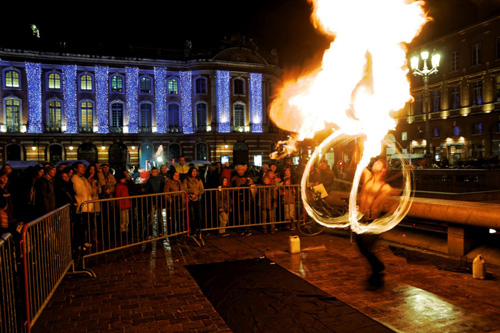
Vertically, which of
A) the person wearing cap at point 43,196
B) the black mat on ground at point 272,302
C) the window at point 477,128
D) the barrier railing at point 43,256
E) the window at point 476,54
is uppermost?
the window at point 476,54

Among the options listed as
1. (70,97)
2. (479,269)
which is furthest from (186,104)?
(479,269)

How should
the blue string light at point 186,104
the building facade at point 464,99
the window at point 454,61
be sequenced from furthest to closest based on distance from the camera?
the blue string light at point 186,104, the window at point 454,61, the building facade at point 464,99

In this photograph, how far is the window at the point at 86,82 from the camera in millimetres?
44463

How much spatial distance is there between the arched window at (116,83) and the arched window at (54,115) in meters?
6.00

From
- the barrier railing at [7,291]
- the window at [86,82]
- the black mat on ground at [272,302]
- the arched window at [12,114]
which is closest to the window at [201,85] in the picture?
the window at [86,82]

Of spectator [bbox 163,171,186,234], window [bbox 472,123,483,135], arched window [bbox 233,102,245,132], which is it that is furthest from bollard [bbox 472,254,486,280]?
arched window [bbox 233,102,245,132]

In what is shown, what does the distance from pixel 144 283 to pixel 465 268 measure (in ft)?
18.4

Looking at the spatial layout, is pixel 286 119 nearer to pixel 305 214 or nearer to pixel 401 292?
pixel 305 214

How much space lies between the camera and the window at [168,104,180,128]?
47.9 meters

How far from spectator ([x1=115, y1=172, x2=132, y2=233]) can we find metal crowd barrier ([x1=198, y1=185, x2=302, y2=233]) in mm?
1980

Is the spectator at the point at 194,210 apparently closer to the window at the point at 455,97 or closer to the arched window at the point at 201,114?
the arched window at the point at 201,114

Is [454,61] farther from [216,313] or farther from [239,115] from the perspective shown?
[216,313]

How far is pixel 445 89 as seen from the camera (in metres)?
45.3

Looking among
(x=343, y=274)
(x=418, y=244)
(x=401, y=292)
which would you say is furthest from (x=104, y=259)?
(x=418, y=244)
